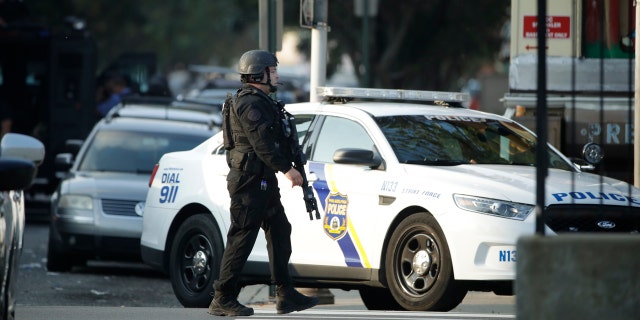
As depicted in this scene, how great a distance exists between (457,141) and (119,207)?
462 cm

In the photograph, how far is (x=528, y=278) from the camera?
5.63 m

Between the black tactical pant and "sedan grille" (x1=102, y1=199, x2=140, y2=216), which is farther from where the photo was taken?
"sedan grille" (x1=102, y1=199, x2=140, y2=216)

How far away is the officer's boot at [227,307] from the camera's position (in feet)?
29.1

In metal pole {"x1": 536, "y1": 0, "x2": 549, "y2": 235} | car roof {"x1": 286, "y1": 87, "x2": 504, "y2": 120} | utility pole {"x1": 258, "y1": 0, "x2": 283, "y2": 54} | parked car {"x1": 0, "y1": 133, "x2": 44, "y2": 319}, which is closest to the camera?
metal pole {"x1": 536, "y1": 0, "x2": 549, "y2": 235}

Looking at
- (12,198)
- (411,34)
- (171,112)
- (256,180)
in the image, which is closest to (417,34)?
(411,34)

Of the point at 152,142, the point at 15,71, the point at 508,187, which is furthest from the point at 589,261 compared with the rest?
the point at 15,71

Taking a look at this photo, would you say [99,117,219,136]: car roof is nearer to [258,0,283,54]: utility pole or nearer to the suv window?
the suv window

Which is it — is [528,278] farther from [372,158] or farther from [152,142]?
[152,142]

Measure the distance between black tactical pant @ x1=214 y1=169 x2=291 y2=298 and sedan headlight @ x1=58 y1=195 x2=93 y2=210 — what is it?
5113 mm

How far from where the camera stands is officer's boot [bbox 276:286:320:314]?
8.98 metres

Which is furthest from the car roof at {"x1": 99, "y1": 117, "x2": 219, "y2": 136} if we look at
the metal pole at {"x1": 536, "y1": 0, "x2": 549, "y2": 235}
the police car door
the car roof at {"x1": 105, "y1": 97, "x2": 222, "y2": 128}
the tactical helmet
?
the metal pole at {"x1": 536, "y1": 0, "x2": 549, "y2": 235}

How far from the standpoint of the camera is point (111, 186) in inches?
545

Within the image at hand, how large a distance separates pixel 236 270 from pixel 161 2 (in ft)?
201

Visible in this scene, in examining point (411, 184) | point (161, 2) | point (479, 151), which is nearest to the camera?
point (411, 184)
